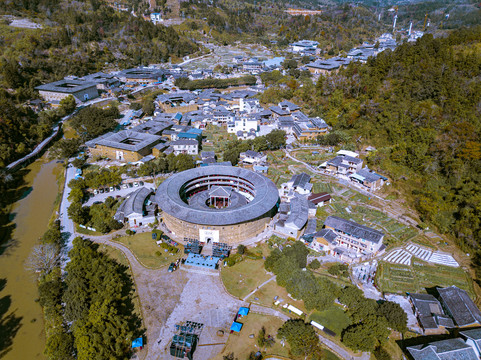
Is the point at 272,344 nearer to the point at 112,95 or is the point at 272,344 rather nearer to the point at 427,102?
the point at 427,102

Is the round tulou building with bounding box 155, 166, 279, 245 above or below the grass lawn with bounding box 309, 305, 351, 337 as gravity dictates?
above

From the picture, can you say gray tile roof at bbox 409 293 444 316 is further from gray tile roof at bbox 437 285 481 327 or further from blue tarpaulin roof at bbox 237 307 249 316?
blue tarpaulin roof at bbox 237 307 249 316

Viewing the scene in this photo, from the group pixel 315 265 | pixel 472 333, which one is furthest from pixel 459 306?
pixel 315 265

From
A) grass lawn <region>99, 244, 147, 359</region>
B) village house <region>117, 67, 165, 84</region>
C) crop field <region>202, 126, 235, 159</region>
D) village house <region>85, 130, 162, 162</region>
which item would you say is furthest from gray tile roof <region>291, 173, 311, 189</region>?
village house <region>117, 67, 165, 84</region>

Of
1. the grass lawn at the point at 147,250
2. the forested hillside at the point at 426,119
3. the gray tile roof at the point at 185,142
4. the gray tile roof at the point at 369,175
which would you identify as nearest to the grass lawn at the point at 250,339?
the grass lawn at the point at 147,250

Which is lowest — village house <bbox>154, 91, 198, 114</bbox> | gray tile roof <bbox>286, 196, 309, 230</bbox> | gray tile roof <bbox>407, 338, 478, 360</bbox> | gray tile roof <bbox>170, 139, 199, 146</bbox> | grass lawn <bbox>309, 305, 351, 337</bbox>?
grass lawn <bbox>309, 305, 351, 337</bbox>

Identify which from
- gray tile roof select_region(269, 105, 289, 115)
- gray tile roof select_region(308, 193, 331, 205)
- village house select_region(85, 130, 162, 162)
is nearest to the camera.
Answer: gray tile roof select_region(308, 193, 331, 205)
